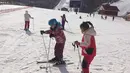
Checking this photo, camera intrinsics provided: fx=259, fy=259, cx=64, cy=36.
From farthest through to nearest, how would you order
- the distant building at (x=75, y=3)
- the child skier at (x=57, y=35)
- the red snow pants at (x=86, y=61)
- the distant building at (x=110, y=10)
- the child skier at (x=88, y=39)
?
the distant building at (x=75, y=3)
the distant building at (x=110, y=10)
the child skier at (x=57, y=35)
the red snow pants at (x=86, y=61)
the child skier at (x=88, y=39)

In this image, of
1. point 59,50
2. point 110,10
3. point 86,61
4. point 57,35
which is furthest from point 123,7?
point 86,61

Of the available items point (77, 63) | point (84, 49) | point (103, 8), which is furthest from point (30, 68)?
point (103, 8)

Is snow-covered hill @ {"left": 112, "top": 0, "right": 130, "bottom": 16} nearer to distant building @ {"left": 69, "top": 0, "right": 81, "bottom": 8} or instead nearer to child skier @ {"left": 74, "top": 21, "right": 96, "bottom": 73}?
distant building @ {"left": 69, "top": 0, "right": 81, "bottom": 8}

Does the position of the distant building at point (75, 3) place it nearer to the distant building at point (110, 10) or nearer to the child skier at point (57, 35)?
the distant building at point (110, 10)

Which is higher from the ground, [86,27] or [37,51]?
[86,27]

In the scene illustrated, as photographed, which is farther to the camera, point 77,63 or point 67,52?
point 67,52

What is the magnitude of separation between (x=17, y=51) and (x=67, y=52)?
212 cm

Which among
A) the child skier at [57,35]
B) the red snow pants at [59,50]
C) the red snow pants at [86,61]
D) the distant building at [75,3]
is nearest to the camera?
the red snow pants at [86,61]

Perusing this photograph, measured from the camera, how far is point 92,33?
6191 mm

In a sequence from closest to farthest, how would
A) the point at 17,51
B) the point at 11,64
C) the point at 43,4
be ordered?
the point at 11,64 → the point at 17,51 → the point at 43,4

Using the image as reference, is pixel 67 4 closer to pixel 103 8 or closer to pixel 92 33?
pixel 103 8

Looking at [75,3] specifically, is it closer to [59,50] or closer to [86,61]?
[59,50]

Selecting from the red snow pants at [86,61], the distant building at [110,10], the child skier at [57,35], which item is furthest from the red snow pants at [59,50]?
the distant building at [110,10]

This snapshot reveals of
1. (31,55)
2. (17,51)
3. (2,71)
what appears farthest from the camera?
(17,51)
